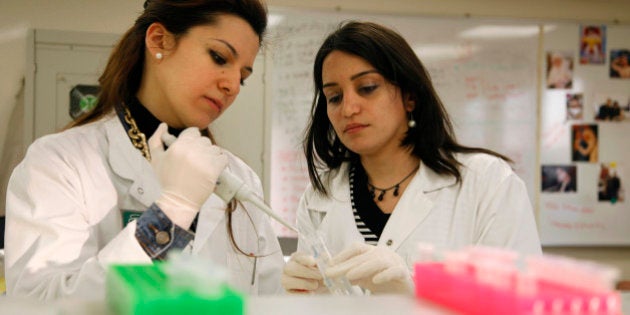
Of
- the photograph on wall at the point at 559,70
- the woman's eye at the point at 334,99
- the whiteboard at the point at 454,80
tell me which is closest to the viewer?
the woman's eye at the point at 334,99

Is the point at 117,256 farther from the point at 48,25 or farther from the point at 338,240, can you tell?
the point at 48,25

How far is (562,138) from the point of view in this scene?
132 inches

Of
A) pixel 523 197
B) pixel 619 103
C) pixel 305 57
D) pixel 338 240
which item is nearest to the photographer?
pixel 523 197

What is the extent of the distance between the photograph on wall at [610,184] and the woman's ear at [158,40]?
294cm

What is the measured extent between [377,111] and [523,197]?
43 centimetres

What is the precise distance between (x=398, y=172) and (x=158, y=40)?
0.75 metres

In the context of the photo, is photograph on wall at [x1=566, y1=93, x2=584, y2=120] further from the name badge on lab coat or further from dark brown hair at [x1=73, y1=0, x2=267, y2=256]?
the name badge on lab coat

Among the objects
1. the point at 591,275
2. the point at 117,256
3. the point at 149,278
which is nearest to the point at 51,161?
the point at 117,256

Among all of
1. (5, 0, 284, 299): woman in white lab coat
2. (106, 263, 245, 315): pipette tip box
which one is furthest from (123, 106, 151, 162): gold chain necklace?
(106, 263, 245, 315): pipette tip box

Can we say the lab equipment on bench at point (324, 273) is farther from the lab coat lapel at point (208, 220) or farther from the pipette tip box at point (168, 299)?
the pipette tip box at point (168, 299)

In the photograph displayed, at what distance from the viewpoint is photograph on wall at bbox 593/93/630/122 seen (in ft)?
11.1

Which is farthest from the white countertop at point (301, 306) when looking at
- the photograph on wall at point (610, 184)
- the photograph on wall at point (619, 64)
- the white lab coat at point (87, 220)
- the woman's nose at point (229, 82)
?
the photograph on wall at point (619, 64)

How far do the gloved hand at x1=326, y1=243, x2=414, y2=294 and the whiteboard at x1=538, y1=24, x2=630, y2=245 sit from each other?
2.39 m

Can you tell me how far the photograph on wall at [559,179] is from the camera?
3348mm
